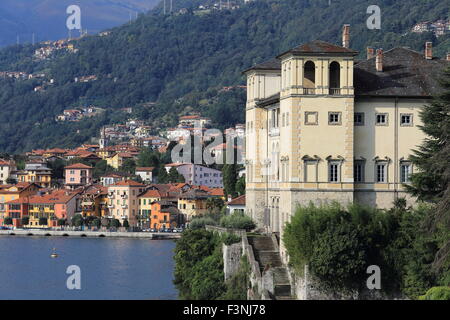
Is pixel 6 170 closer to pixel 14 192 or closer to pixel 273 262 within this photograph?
pixel 14 192

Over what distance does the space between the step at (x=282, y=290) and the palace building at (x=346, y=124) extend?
10.8ft

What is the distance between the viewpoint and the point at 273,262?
44.1 meters

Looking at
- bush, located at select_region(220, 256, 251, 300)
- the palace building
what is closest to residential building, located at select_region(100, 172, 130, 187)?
bush, located at select_region(220, 256, 251, 300)

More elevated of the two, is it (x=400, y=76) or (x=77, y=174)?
(x=400, y=76)

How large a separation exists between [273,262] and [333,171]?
14.0ft

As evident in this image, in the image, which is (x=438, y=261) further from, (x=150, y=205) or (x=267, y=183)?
(x=150, y=205)

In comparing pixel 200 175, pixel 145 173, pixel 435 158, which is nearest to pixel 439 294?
pixel 435 158

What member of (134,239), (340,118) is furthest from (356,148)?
(134,239)

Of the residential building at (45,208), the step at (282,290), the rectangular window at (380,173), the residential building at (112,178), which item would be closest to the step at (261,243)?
the step at (282,290)

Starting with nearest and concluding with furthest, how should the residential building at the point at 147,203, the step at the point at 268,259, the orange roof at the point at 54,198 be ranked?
the step at the point at 268,259
the residential building at the point at 147,203
the orange roof at the point at 54,198

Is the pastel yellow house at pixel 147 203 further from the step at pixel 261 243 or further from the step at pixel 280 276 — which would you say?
the step at pixel 280 276

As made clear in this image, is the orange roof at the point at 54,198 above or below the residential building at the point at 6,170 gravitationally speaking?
below

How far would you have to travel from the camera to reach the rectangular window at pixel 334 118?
1721 inches
